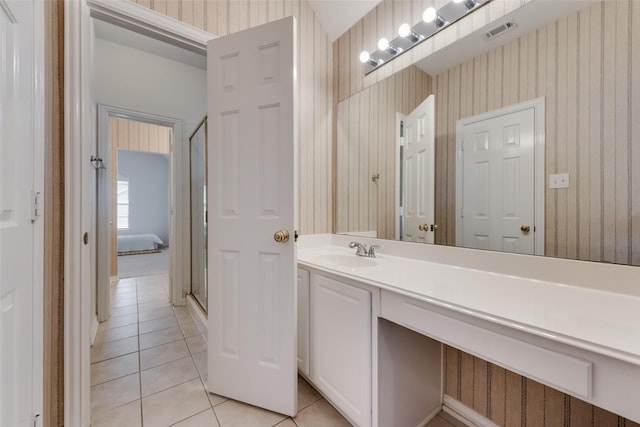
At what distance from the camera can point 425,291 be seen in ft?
3.17

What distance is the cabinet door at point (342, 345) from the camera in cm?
116

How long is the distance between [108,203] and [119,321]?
1147 mm

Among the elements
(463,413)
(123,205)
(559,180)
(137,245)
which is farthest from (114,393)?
(123,205)

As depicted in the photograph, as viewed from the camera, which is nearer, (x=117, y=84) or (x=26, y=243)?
(x=26, y=243)

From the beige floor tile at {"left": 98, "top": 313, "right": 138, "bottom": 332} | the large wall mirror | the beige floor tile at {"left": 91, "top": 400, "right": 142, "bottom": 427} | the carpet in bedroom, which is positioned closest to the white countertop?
the large wall mirror

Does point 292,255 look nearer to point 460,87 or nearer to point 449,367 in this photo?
point 449,367

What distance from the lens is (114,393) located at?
1.55 metres

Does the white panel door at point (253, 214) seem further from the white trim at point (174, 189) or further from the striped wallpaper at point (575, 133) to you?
the white trim at point (174, 189)

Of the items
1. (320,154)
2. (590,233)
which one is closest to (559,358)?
(590,233)

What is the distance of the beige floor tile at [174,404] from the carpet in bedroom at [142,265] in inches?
127

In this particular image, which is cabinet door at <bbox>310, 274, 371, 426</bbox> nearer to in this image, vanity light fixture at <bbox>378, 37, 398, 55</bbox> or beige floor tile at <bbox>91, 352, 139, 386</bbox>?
beige floor tile at <bbox>91, 352, 139, 386</bbox>

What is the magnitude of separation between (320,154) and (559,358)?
5.89ft

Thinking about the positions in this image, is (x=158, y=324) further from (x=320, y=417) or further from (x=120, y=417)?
(x=320, y=417)

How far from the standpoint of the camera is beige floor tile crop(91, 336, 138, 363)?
192cm
